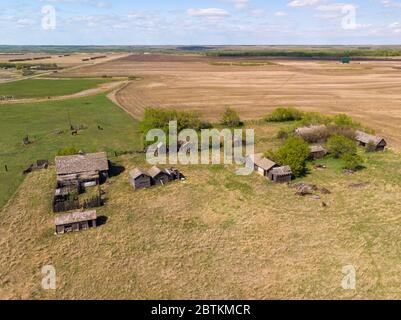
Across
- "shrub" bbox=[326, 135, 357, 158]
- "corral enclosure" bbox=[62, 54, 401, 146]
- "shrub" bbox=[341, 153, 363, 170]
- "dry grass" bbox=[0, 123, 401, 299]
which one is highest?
"corral enclosure" bbox=[62, 54, 401, 146]

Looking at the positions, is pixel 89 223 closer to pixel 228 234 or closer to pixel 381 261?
pixel 228 234

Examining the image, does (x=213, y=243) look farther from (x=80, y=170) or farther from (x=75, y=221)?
(x=80, y=170)

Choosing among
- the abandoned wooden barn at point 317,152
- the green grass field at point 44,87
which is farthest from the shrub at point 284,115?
the green grass field at point 44,87

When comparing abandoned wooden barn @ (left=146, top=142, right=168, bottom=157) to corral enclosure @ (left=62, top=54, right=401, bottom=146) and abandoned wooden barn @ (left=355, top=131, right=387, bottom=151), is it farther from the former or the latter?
corral enclosure @ (left=62, top=54, right=401, bottom=146)

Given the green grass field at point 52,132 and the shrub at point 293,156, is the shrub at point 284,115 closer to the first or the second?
Answer: the shrub at point 293,156

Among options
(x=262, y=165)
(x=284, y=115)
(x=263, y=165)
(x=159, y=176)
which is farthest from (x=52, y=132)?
(x=284, y=115)

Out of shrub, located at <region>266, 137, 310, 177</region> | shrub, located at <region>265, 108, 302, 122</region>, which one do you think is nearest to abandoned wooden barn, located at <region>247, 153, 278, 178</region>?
shrub, located at <region>266, 137, 310, 177</region>
